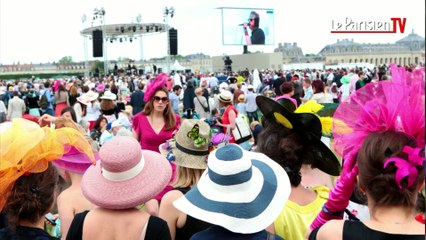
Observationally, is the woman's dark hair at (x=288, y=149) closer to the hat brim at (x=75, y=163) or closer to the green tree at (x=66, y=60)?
the hat brim at (x=75, y=163)

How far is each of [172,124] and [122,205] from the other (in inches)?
104

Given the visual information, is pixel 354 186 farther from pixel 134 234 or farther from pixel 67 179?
pixel 67 179

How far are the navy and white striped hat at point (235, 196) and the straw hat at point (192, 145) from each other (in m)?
0.97

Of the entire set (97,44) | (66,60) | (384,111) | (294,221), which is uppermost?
(66,60)

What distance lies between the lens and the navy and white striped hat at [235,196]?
175 centimetres

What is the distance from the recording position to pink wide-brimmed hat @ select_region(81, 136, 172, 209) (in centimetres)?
211

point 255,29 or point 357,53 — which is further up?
point 255,29

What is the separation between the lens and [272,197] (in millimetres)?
1845

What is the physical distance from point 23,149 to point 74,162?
2.54ft

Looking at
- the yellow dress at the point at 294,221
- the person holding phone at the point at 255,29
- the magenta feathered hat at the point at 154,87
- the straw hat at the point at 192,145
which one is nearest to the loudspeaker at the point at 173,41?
the person holding phone at the point at 255,29

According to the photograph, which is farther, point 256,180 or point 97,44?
point 97,44

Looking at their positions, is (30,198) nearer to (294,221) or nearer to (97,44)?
(294,221)

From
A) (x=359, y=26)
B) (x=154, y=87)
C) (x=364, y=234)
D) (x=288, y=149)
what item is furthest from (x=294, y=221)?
(x=154, y=87)

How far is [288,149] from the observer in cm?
238
